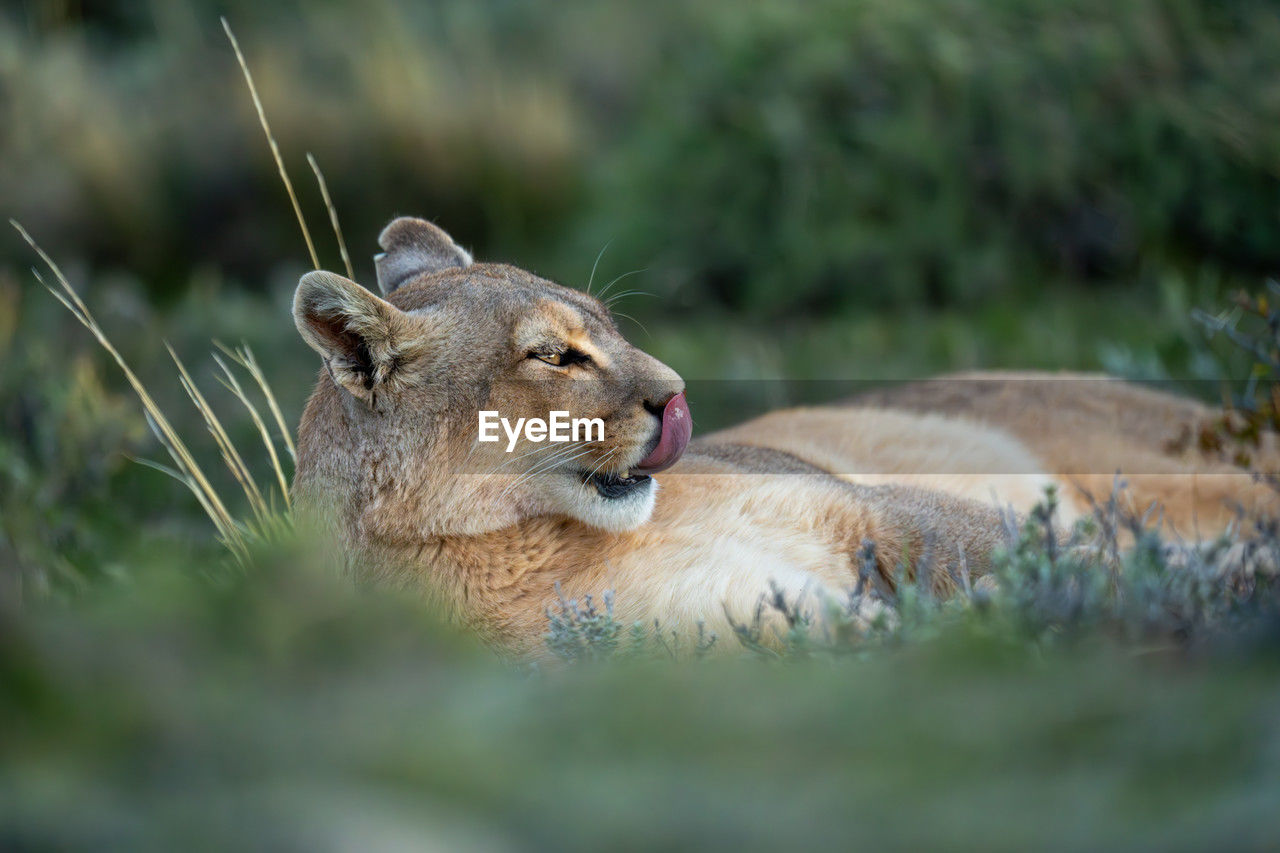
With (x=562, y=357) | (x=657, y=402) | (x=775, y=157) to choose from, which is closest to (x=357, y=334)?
(x=562, y=357)

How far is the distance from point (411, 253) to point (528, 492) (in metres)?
1.29

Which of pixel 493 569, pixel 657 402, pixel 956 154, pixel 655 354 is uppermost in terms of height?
pixel 956 154

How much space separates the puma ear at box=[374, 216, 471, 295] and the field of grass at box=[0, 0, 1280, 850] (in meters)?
1.02

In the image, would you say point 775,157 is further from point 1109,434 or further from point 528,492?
point 528,492

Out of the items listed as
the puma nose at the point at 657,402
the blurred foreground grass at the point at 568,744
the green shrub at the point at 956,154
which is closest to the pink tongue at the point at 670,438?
the puma nose at the point at 657,402

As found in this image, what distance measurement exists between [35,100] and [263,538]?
25.8 ft

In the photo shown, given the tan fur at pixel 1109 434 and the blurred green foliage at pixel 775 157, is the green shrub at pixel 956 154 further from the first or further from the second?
the tan fur at pixel 1109 434

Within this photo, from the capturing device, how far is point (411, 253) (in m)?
4.26

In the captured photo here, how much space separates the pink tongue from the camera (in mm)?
3344

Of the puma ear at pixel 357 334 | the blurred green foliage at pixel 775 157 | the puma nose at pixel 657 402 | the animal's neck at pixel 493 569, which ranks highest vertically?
the blurred green foliage at pixel 775 157

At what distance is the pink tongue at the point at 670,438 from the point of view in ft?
11.0

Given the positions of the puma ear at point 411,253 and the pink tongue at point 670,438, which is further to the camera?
the puma ear at point 411,253

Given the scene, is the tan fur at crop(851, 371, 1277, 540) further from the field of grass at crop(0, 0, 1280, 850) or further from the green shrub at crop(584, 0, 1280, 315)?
the green shrub at crop(584, 0, 1280, 315)

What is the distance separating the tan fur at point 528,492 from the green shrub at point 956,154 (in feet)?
16.1
